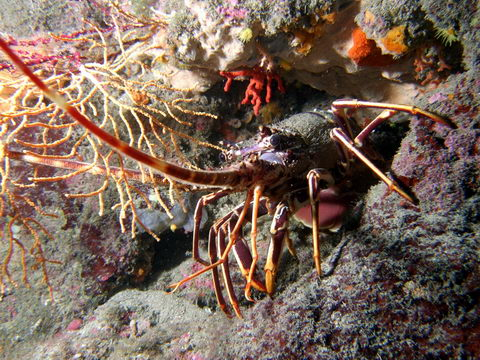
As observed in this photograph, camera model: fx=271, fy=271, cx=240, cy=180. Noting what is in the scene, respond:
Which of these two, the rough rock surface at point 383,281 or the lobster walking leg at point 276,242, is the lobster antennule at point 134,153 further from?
the rough rock surface at point 383,281

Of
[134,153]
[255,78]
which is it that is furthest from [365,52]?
[134,153]

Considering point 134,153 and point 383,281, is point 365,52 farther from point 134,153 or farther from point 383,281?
point 134,153

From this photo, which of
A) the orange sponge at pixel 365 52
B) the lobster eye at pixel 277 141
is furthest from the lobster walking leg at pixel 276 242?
the orange sponge at pixel 365 52

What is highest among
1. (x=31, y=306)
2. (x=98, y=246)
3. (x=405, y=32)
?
(x=405, y=32)

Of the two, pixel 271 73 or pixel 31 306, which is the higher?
pixel 271 73

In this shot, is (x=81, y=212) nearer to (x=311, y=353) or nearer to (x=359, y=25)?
(x=311, y=353)

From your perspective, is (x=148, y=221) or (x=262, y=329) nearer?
(x=262, y=329)

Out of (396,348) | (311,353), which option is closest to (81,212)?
(311,353)
